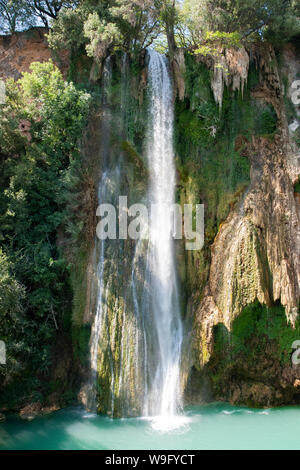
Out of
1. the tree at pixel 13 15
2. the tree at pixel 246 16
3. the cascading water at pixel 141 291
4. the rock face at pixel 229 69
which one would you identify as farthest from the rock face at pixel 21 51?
the rock face at pixel 229 69

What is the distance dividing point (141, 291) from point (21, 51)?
10805mm

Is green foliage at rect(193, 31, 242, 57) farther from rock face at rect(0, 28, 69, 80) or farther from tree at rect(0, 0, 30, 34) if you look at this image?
tree at rect(0, 0, 30, 34)

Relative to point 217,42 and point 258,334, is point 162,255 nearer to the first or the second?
point 258,334

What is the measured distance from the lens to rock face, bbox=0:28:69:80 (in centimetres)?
1541

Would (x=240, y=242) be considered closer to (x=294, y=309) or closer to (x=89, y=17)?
(x=294, y=309)

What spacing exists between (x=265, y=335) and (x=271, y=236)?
2855 millimetres

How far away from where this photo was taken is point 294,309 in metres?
11.2

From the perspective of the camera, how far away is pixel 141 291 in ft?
39.1

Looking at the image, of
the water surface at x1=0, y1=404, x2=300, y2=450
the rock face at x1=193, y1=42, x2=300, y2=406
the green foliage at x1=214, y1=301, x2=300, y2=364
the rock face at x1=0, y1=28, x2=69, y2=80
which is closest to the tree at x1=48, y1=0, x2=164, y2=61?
the rock face at x1=0, y1=28, x2=69, y2=80

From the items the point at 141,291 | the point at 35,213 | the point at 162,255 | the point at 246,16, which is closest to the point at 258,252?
the point at 162,255

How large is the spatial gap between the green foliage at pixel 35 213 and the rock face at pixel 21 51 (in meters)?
→ 2.67

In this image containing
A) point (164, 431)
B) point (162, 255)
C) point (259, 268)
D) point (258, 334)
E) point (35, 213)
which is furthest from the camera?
point (35, 213)

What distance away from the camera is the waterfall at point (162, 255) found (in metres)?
11.0

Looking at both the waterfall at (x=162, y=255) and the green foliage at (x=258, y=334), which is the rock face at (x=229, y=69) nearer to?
the waterfall at (x=162, y=255)
